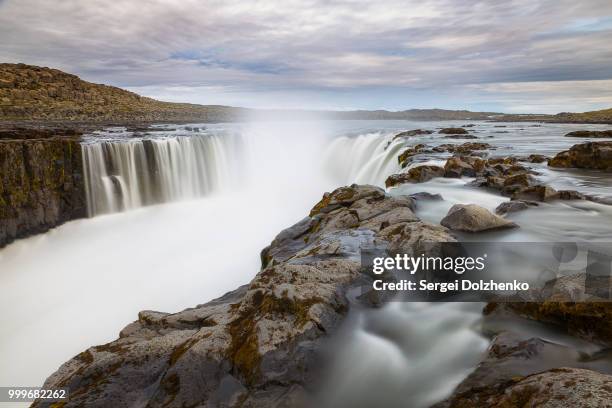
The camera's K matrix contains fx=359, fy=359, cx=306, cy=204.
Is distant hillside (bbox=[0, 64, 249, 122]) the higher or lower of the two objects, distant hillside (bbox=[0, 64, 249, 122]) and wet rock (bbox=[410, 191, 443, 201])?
the higher

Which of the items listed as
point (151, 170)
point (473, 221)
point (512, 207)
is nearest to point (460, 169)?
point (512, 207)

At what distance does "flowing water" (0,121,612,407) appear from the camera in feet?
14.9

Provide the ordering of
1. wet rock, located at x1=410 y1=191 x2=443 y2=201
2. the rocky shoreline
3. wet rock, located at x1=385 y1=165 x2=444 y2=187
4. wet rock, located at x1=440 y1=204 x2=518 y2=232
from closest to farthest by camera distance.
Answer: the rocky shoreline
wet rock, located at x1=440 y1=204 x2=518 y2=232
wet rock, located at x1=410 y1=191 x2=443 y2=201
wet rock, located at x1=385 y1=165 x2=444 y2=187

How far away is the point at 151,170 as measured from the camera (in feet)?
72.4

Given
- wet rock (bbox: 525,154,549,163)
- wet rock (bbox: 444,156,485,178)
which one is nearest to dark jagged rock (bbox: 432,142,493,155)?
wet rock (bbox: 525,154,549,163)

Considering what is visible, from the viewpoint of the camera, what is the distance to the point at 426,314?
17.4ft

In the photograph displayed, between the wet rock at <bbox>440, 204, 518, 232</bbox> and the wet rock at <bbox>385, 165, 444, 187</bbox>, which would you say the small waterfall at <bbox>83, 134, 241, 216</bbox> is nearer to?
the wet rock at <bbox>385, 165, 444, 187</bbox>

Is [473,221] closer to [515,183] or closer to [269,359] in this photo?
[515,183]

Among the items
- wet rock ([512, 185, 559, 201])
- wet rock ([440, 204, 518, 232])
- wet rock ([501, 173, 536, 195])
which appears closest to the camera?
wet rock ([440, 204, 518, 232])

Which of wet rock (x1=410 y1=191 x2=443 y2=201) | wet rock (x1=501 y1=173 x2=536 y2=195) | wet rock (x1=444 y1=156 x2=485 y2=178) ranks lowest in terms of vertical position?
wet rock (x1=410 y1=191 x2=443 y2=201)

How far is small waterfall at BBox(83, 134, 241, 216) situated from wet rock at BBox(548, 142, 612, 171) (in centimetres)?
2029

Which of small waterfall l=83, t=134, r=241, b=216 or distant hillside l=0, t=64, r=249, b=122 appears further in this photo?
distant hillside l=0, t=64, r=249, b=122

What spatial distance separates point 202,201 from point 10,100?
56357mm

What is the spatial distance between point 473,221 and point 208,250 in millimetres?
13151
